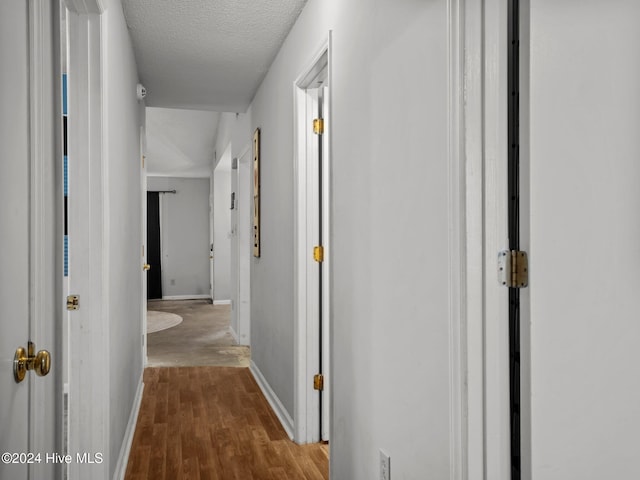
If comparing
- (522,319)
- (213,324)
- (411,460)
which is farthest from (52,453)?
(213,324)

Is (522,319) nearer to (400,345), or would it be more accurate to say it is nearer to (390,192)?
(400,345)

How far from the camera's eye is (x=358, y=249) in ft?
6.50

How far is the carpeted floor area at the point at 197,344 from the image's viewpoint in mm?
4945

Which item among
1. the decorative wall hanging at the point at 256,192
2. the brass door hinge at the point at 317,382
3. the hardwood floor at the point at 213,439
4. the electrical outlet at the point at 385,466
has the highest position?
the decorative wall hanging at the point at 256,192

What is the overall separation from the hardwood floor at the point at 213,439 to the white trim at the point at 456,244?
4.73ft

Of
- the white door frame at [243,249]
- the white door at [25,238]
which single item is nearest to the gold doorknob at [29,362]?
the white door at [25,238]

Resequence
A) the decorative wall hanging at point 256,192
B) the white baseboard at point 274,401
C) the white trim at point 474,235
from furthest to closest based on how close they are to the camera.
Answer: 1. the decorative wall hanging at point 256,192
2. the white baseboard at point 274,401
3. the white trim at point 474,235

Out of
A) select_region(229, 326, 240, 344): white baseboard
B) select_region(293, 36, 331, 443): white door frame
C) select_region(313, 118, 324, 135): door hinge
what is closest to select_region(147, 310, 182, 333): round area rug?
select_region(229, 326, 240, 344): white baseboard

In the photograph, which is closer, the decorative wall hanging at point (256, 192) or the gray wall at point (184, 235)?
the decorative wall hanging at point (256, 192)

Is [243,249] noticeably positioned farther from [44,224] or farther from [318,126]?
[44,224]

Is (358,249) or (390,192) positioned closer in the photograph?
(390,192)

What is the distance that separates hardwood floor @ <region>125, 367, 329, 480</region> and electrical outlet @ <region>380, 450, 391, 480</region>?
0.88 m

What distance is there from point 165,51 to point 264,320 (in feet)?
6.83

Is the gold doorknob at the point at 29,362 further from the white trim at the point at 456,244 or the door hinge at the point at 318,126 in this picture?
the door hinge at the point at 318,126
